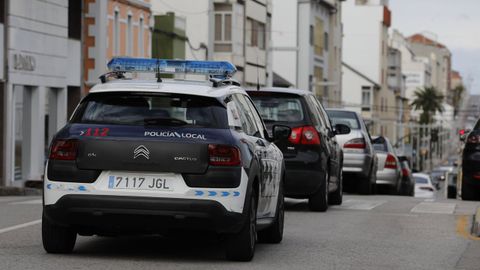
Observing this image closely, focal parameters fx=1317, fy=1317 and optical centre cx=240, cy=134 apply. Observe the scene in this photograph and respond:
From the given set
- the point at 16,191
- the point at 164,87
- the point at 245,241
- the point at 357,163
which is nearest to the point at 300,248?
the point at 245,241

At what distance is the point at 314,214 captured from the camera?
18172 mm

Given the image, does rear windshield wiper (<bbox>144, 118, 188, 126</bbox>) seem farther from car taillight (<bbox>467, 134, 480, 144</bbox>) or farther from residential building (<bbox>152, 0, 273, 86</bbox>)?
residential building (<bbox>152, 0, 273, 86</bbox>)

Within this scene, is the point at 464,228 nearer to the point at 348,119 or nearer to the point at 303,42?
the point at 348,119

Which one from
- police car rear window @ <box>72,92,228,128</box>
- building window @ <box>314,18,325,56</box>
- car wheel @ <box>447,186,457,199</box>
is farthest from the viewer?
building window @ <box>314,18,325,56</box>

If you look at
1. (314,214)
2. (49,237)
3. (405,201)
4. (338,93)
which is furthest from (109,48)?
(338,93)

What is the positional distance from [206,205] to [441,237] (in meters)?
4.71

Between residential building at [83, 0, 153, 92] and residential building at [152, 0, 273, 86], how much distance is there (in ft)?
30.6

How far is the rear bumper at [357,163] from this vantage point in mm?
25984

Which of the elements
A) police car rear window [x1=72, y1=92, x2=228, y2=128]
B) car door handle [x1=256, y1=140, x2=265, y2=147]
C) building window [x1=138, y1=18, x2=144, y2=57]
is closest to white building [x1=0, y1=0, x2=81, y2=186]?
building window [x1=138, y1=18, x2=144, y2=57]

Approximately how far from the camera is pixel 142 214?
35.1 feet

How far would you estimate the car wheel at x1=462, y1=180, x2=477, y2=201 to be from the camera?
78.3ft

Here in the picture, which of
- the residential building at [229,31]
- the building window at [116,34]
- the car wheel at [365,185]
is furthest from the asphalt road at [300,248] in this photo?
the residential building at [229,31]

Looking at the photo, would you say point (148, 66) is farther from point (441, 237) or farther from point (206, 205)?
point (441, 237)

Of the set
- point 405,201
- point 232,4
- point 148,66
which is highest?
point 232,4
